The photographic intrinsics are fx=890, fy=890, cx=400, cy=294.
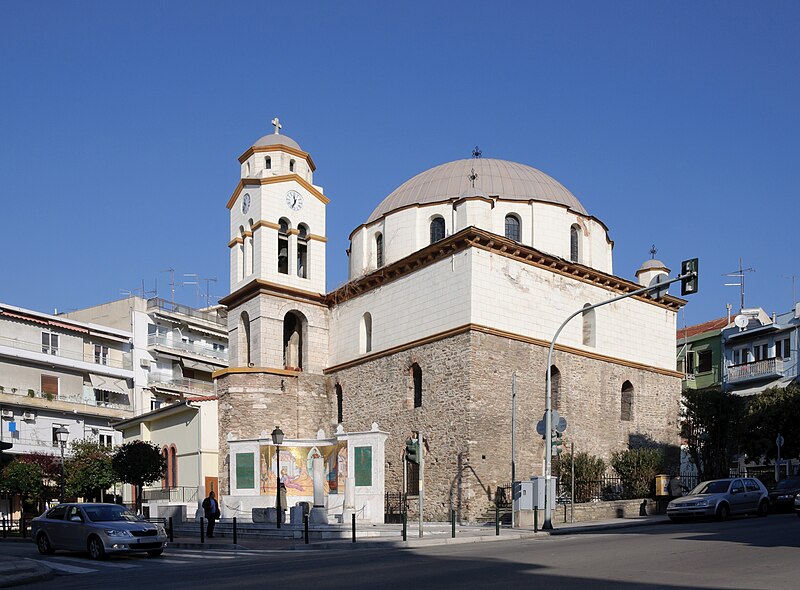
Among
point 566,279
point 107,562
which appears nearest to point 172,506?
point 107,562

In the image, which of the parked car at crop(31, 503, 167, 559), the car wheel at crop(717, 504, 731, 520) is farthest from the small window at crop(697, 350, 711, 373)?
the parked car at crop(31, 503, 167, 559)

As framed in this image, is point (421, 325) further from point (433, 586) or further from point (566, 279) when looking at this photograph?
point (433, 586)

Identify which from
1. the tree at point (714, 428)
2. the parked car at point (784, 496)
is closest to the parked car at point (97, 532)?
the parked car at point (784, 496)

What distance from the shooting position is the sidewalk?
20.2 meters

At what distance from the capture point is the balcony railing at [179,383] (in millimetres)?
55062

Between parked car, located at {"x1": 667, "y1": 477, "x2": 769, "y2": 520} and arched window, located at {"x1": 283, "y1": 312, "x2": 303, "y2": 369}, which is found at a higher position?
arched window, located at {"x1": 283, "y1": 312, "x2": 303, "y2": 369}

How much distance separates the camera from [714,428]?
33344 millimetres

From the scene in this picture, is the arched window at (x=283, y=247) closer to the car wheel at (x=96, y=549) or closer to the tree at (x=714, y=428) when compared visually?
the tree at (x=714, y=428)

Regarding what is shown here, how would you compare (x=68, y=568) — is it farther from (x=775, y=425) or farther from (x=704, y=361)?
(x=704, y=361)

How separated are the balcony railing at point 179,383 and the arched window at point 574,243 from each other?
2830 centimetres

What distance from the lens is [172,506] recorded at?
31.4 meters

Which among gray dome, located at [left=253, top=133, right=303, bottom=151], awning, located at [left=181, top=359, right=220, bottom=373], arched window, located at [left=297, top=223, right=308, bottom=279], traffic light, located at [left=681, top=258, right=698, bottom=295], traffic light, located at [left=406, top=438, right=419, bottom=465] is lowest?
traffic light, located at [left=406, top=438, right=419, bottom=465]

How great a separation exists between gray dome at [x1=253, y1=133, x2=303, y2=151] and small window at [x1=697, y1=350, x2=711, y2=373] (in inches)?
1104

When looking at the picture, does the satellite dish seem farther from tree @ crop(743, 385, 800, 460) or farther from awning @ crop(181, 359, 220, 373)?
awning @ crop(181, 359, 220, 373)
